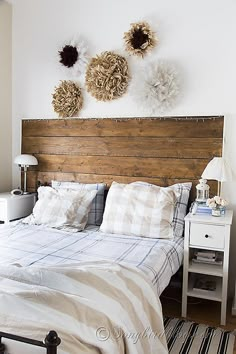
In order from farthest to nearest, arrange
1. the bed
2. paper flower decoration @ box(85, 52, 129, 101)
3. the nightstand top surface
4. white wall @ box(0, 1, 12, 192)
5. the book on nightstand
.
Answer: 1. white wall @ box(0, 1, 12, 192)
2. paper flower decoration @ box(85, 52, 129, 101)
3. the book on nightstand
4. the nightstand top surface
5. the bed

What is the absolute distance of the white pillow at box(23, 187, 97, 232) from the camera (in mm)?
2709

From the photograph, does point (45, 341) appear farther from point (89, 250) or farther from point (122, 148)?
point (122, 148)

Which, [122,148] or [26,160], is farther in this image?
[26,160]

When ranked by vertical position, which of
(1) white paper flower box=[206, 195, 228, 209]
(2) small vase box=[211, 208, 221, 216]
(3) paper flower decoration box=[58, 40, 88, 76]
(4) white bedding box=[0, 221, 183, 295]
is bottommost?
Answer: (4) white bedding box=[0, 221, 183, 295]

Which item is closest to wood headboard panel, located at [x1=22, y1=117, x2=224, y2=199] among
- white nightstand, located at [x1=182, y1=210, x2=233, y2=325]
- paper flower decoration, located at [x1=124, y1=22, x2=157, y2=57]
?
white nightstand, located at [x1=182, y1=210, x2=233, y2=325]

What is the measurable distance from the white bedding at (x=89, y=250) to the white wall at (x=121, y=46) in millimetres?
818

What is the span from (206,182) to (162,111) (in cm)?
72

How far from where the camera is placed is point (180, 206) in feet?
8.61

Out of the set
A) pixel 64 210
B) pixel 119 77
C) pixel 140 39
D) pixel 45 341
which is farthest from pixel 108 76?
pixel 45 341

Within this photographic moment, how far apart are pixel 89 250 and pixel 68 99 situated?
5.19 feet

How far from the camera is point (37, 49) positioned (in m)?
3.31

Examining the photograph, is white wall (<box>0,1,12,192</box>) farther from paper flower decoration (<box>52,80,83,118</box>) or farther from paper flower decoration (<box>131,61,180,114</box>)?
paper flower decoration (<box>131,61,180,114</box>)

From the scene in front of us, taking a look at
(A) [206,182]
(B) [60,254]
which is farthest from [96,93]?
(B) [60,254]

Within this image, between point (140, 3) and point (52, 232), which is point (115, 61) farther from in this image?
point (52, 232)
